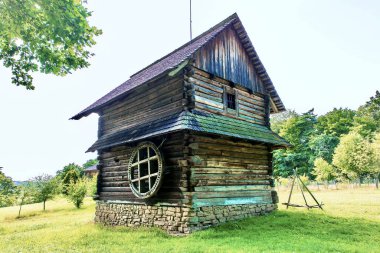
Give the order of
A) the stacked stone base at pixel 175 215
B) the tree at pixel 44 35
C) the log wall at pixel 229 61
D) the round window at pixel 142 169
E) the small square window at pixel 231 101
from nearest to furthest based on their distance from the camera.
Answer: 1. the tree at pixel 44 35
2. the stacked stone base at pixel 175 215
3. the round window at pixel 142 169
4. the log wall at pixel 229 61
5. the small square window at pixel 231 101

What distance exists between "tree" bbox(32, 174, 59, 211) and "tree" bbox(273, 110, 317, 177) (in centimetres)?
3781

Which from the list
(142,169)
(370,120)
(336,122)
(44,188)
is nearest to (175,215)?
(142,169)

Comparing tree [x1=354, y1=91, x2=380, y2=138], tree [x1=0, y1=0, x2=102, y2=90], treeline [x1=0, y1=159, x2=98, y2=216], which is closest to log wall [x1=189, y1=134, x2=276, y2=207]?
tree [x1=0, y1=0, x2=102, y2=90]

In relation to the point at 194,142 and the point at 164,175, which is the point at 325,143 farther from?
the point at 164,175

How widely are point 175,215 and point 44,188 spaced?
22532 mm

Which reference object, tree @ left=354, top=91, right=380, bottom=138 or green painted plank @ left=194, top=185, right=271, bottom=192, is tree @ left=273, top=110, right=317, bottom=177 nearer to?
tree @ left=354, top=91, right=380, bottom=138

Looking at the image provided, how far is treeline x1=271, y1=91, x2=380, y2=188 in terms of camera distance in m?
37.3

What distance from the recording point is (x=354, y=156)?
3719 centimetres

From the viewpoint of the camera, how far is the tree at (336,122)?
55.0 metres

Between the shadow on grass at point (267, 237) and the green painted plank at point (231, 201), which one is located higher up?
the green painted plank at point (231, 201)

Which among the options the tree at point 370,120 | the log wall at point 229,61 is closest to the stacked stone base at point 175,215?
the log wall at point 229,61

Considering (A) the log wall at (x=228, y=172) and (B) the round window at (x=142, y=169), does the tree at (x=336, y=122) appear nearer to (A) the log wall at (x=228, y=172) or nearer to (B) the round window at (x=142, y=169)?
(A) the log wall at (x=228, y=172)

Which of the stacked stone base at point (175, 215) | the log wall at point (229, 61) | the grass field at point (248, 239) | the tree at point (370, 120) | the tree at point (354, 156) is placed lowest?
the grass field at point (248, 239)

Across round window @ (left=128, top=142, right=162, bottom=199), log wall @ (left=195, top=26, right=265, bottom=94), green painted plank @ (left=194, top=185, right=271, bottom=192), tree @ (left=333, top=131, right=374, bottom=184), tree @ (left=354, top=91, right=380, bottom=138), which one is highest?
tree @ (left=354, top=91, right=380, bottom=138)
